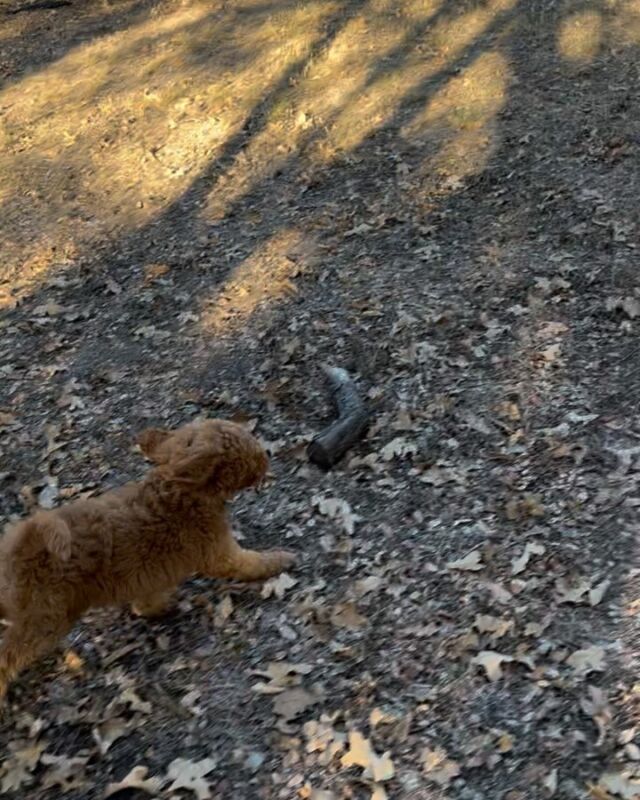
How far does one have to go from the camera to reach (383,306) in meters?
7.28

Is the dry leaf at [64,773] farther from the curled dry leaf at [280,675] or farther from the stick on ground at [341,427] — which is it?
the stick on ground at [341,427]

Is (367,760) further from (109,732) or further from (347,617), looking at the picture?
(109,732)

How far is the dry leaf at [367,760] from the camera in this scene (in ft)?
12.9

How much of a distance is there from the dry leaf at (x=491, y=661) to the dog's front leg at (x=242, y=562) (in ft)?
4.23

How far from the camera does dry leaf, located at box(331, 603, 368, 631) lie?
4688mm

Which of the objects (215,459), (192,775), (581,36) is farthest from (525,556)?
(581,36)

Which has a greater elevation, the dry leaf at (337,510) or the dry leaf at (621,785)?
the dry leaf at (337,510)

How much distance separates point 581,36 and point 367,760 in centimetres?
1086

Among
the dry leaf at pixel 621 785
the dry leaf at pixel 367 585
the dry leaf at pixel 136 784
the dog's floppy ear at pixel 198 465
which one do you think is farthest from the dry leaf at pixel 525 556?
the dry leaf at pixel 136 784

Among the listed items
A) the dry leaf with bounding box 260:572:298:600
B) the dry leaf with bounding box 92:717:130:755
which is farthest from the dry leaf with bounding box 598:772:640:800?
the dry leaf with bounding box 92:717:130:755

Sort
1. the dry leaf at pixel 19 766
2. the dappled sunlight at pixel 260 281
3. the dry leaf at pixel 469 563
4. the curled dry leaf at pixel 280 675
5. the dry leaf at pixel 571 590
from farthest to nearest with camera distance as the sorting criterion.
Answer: the dappled sunlight at pixel 260 281 < the dry leaf at pixel 469 563 < the dry leaf at pixel 571 590 < the curled dry leaf at pixel 280 675 < the dry leaf at pixel 19 766

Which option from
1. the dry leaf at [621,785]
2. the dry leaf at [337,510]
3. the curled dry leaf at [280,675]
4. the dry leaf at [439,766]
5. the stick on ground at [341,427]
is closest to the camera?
the dry leaf at [621,785]

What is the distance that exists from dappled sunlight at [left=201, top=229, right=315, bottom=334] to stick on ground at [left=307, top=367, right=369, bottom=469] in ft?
4.97

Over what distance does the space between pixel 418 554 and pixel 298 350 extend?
7.95 feet
